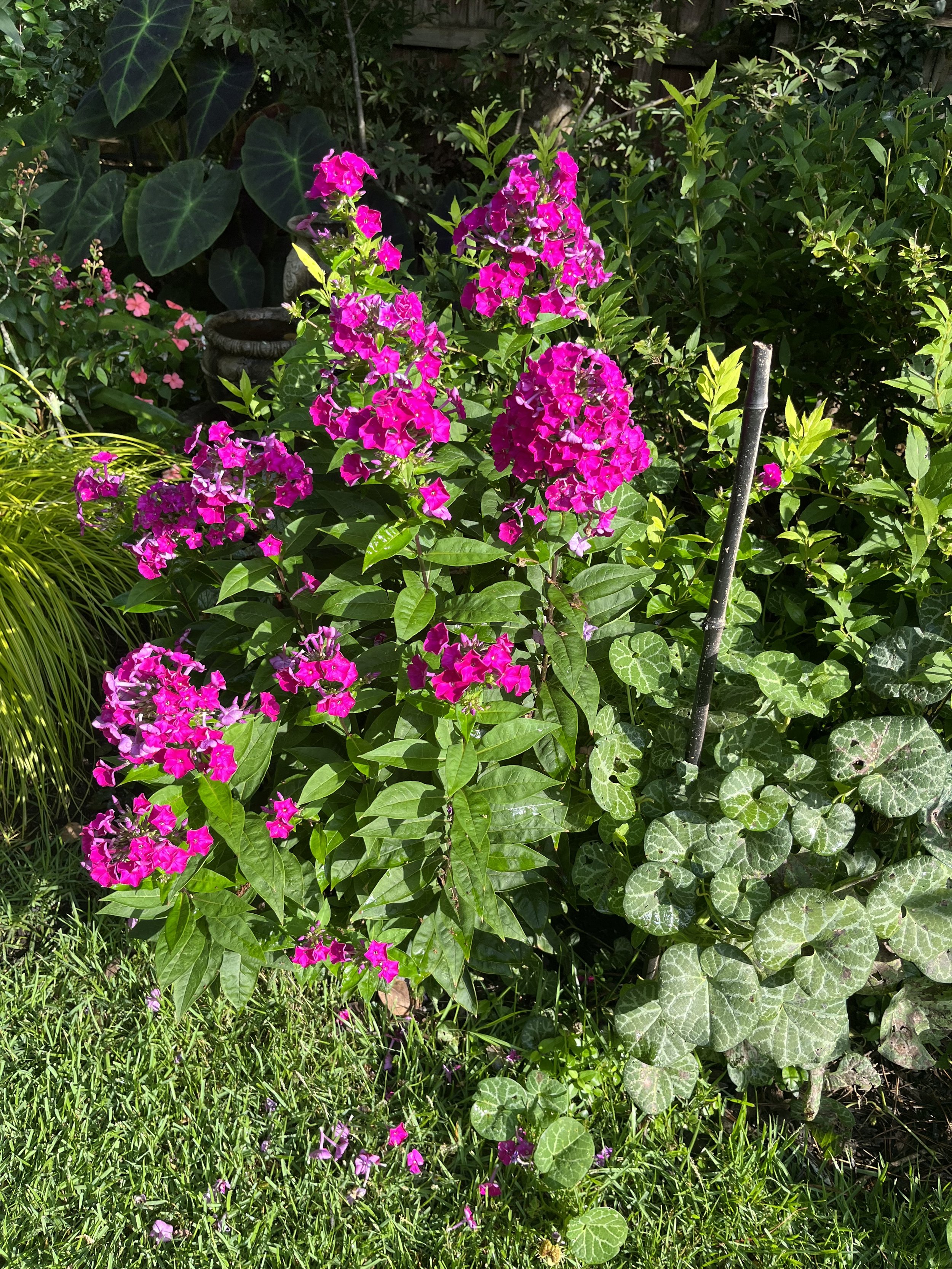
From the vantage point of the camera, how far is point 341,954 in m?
1.86

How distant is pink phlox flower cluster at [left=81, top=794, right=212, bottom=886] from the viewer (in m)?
1.50

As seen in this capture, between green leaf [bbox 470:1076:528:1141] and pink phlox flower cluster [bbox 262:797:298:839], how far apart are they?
618mm

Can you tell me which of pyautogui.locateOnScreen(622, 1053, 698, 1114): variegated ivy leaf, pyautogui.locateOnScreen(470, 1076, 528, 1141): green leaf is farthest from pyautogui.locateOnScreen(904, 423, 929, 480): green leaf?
pyautogui.locateOnScreen(470, 1076, 528, 1141): green leaf

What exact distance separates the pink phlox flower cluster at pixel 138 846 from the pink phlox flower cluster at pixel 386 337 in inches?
31.3

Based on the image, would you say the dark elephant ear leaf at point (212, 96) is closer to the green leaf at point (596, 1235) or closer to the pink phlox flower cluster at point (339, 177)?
the pink phlox flower cluster at point (339, 177)

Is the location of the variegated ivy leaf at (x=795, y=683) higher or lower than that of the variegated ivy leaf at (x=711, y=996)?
higher

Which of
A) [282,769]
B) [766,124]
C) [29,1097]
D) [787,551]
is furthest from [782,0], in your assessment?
[29,1097]

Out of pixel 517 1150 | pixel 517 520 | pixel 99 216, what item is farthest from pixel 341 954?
pixel 99 216

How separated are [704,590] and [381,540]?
0.70 meters

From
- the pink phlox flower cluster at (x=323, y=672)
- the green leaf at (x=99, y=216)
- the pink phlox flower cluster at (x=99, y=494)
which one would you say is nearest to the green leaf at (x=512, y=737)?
the pink phlox flower cluster at (x=323, y=672)

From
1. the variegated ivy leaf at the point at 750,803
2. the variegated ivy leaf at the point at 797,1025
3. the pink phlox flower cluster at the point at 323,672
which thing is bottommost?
the variegated ivy leaf at the point at 797,1025

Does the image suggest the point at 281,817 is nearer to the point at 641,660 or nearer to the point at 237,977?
the point at 237,977

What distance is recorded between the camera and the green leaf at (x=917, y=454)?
162cm

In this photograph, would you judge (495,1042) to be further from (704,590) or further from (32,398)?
(32,398)
